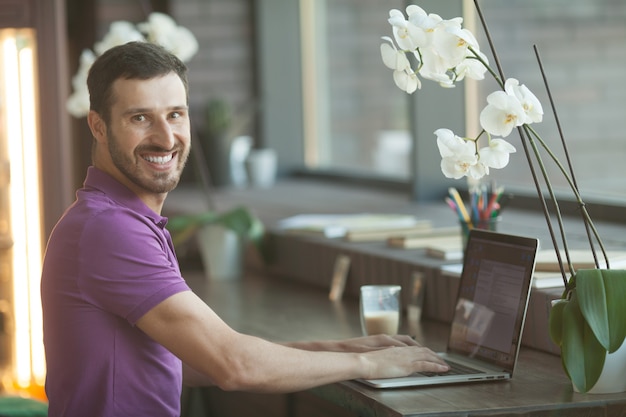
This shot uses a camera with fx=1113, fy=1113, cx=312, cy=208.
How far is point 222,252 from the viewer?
4133 mm

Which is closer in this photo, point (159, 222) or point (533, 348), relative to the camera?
point (159, 222)

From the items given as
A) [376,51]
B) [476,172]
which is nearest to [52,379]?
[476,172]

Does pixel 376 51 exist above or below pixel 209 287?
above

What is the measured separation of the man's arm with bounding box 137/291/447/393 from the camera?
2080 millimetres

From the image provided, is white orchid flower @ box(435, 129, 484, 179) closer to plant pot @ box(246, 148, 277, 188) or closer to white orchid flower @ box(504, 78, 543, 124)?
white orchid flower @ box(504, 78, 543, 124)

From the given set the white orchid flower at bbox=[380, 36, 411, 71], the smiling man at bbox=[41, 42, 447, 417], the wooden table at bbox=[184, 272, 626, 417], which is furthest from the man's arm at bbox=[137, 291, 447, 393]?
the white orchid flower at bbox=[380, 36, 411, 71]

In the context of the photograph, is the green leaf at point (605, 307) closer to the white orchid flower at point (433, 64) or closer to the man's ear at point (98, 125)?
the white orchid flower at point (433, 64)

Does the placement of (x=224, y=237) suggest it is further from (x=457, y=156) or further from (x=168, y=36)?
(x=457, y=156)

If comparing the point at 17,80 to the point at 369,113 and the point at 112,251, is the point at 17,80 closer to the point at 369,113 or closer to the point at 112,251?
the point at 369,113

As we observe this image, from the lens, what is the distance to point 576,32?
3.96 metres

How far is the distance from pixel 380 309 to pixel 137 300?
802 millimetres

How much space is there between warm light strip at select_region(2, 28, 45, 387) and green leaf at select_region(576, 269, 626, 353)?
9.99 feet

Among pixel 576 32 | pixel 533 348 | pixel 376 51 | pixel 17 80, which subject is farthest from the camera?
pixel 376 51

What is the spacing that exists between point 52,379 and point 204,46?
14.2ft
